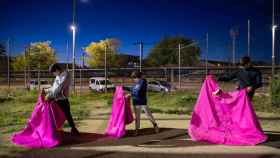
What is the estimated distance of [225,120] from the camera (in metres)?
7.34

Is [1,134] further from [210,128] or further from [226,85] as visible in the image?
[226,85]

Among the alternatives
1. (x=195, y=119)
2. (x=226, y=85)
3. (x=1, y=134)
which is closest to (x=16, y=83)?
(x=226, y=85)

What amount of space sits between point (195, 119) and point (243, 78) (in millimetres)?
1361

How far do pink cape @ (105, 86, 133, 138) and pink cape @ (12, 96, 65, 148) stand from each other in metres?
1.24

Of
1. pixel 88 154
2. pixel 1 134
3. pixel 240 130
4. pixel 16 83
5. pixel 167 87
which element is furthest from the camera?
pixel 16 83

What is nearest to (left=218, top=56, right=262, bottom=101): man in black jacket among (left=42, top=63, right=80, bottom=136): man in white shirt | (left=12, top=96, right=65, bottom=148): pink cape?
(left=42, top=63, right=80, bottom=136): man in white shirt

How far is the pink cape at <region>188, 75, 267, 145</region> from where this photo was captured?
7.04 m

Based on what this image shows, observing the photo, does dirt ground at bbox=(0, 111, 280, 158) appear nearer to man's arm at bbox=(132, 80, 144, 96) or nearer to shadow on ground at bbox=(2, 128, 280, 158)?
shadow on ground at bbox=(2, 128, 280, 158)

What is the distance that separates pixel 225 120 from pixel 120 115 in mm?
2330

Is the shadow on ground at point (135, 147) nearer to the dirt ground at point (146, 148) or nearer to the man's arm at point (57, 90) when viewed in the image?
the dirt ground at point (146, 148)

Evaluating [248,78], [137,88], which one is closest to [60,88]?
[137,88]

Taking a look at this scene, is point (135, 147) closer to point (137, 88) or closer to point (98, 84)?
point (137, 88)

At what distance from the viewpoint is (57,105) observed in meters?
7.54

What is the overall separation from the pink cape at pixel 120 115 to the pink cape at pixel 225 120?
1.52 metres
